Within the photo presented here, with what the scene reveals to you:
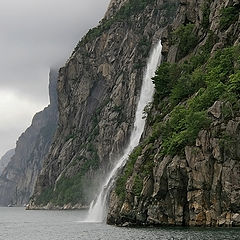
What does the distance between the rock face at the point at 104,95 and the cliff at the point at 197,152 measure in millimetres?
78721

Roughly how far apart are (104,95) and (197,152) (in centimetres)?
13277

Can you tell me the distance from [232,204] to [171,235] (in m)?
7.41

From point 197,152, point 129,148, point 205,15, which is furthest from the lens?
point 129,148

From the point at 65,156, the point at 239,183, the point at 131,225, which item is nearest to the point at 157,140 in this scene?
the point at 131,225

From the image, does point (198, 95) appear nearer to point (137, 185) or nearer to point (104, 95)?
point (137, 185)

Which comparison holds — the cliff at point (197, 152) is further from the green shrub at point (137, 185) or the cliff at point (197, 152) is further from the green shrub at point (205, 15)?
the green shrub at point (205, 15)

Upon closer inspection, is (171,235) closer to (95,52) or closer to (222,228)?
(222,228)

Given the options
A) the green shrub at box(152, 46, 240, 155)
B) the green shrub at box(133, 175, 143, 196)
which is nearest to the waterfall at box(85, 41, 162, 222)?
the green shrub at box(133, 175, 143, 196)

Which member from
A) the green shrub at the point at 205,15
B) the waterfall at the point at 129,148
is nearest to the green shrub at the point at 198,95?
the green shrub at the point at 205,15

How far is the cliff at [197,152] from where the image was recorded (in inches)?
2151

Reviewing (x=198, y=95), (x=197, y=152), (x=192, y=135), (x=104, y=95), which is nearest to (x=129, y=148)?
(x=198, y=95)

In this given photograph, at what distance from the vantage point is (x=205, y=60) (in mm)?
77312

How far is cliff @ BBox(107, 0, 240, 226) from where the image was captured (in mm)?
54625

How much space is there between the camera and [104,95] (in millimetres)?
188625
